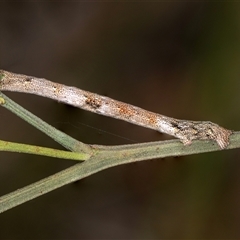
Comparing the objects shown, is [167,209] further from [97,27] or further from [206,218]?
[97,27]

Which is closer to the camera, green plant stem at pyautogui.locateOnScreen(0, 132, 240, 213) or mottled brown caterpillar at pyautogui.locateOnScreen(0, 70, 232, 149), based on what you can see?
green plant stem at pyautogui.locateOnScreen(0, 132, 240, 213)

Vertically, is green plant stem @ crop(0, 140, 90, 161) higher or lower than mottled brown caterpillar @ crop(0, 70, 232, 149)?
lower

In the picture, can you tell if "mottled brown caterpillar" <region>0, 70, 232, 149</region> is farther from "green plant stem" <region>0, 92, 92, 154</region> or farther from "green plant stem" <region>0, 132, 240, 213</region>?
"green plant stem" <region>0, 92, 92, 154</region>

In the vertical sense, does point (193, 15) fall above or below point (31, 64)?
above

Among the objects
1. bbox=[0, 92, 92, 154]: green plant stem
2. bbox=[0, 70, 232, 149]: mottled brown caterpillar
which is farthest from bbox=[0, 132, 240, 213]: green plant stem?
bbox=[0, 70, 232, 149]: mottled brown caterpillar

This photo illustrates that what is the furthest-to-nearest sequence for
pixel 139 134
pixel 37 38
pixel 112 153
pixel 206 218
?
1. pixel 37 38
2. pixel 139 134
3. pixel 206 218
4. pixel 112 153

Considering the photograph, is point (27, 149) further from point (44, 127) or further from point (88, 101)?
point (88, 101)

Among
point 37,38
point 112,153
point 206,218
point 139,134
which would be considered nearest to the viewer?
point 112,153

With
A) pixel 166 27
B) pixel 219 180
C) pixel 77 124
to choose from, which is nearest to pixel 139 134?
pixel 77 124
